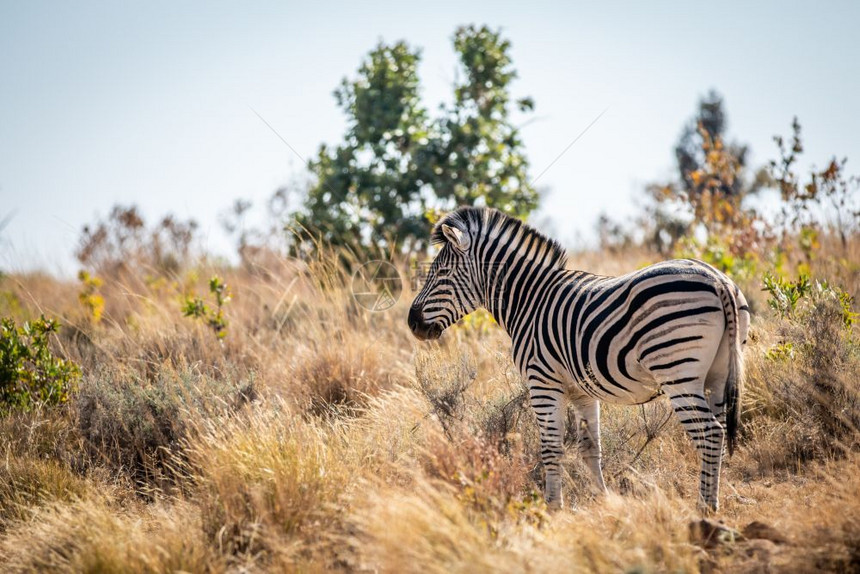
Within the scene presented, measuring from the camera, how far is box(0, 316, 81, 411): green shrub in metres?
6.64

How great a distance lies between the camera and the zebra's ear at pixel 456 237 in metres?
5.06

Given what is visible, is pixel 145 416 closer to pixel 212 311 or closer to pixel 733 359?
pixel 212 311

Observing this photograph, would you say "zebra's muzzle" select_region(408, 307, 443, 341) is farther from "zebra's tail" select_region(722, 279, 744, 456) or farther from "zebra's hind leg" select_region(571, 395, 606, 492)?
"zebra's tail" select_region(722, 279, 744, 456)

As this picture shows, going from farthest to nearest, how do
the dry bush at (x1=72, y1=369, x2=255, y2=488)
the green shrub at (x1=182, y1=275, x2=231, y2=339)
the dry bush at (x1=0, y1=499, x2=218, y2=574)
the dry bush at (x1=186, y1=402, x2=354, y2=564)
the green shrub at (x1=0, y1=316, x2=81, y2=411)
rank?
the green shrub at (x1=182, y1=275, x2=231, y2=339), the green shrub at (x1=0, y1=316, x2=81, y2=411), the dry bush at (x1=72, y1=369, x2=255, y2=488), the dry bush at (x1=186, y1=402, x2=354, y2=564), the dry bush at (x1=0, y1=499, x2=218, y2=574)

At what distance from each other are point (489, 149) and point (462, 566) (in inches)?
326

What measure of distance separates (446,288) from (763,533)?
2768 millimetres

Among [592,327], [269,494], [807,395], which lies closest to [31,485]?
[269,494]

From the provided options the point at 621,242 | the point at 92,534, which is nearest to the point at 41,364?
the point at 92,534

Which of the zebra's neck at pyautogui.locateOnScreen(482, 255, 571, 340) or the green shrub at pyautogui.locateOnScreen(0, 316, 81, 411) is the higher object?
the zebra's neck at pyautogui.locateOnScreen(482, 255, 571, 340)

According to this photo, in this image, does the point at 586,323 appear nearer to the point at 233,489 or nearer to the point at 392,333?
the point at 233,489

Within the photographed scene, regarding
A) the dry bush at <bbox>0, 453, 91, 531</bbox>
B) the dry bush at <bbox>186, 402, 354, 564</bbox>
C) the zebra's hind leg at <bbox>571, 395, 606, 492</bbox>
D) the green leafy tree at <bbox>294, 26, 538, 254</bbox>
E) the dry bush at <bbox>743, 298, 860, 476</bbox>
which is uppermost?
the green leafy tree at <bbox>294, 26, 538, 254</bbox>

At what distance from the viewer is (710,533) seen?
369 centimetres

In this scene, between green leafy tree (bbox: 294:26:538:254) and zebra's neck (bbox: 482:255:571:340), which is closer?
zebra's neck (bbox: 482:255:571:340)

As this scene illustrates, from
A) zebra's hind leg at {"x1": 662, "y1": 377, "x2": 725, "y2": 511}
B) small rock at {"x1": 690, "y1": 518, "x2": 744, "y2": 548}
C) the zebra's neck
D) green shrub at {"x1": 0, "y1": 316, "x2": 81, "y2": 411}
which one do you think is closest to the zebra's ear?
the zebra's neck
